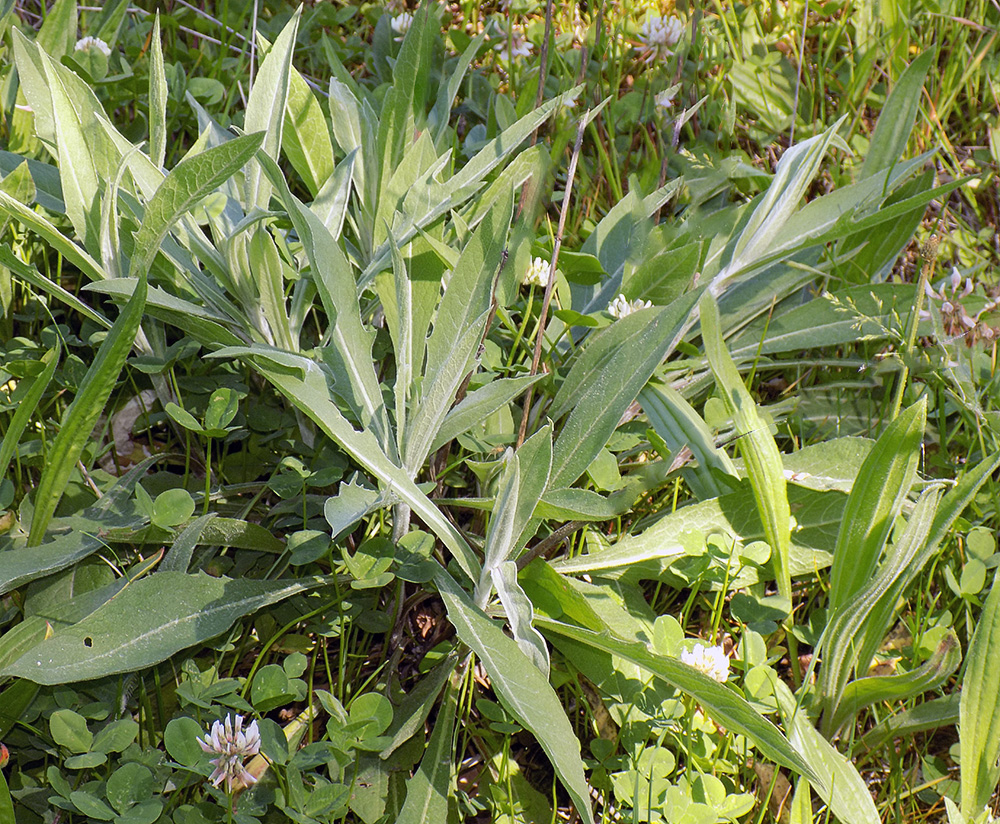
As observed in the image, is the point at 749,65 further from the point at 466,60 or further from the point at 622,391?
the point at 622,391

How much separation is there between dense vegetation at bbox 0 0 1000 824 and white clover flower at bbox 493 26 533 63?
48cm

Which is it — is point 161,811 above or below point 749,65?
below

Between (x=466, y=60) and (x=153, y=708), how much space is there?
149 centimetres

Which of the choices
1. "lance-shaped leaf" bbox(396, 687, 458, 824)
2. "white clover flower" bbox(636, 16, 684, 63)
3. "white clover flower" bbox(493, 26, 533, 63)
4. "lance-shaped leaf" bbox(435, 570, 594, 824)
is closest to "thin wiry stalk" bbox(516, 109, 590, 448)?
"lance-shaped leaf" bbox(435, 570, 594, 824)

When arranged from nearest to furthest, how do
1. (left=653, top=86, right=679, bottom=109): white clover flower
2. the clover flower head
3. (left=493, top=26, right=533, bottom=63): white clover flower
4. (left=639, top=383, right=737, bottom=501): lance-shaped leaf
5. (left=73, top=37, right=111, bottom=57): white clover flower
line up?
(left=639, top=383, right=737, bottom=501): lance-shaped leaf < the clover flower head < (left=653, top=86, right=679, bottom=109): white clover flower < (left=73, top=37, right=111, bottom=57): white clover flower < (left=493, top=26, right=533, bottom=63): white clover flower

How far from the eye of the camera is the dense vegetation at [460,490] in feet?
4.38

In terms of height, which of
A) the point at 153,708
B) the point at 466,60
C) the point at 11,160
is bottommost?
the point at 153,708

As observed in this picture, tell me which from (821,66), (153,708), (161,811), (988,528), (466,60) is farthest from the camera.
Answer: (821,66)

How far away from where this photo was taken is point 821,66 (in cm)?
277

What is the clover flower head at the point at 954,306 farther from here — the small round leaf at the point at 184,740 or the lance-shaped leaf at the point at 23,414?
the lance-shaped leaf at the point at 23,414

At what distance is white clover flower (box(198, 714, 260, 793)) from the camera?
1.21m

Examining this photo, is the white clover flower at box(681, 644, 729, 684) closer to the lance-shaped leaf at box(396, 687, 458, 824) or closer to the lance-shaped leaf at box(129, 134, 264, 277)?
the lance-shaped leaf at box(396, 687, 458, 824)

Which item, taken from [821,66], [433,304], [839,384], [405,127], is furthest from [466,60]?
[821,66]

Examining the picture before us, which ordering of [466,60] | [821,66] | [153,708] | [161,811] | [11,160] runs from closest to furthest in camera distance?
[161,811] < [153,708] < [11,160] < [466,60] < [821,66]
